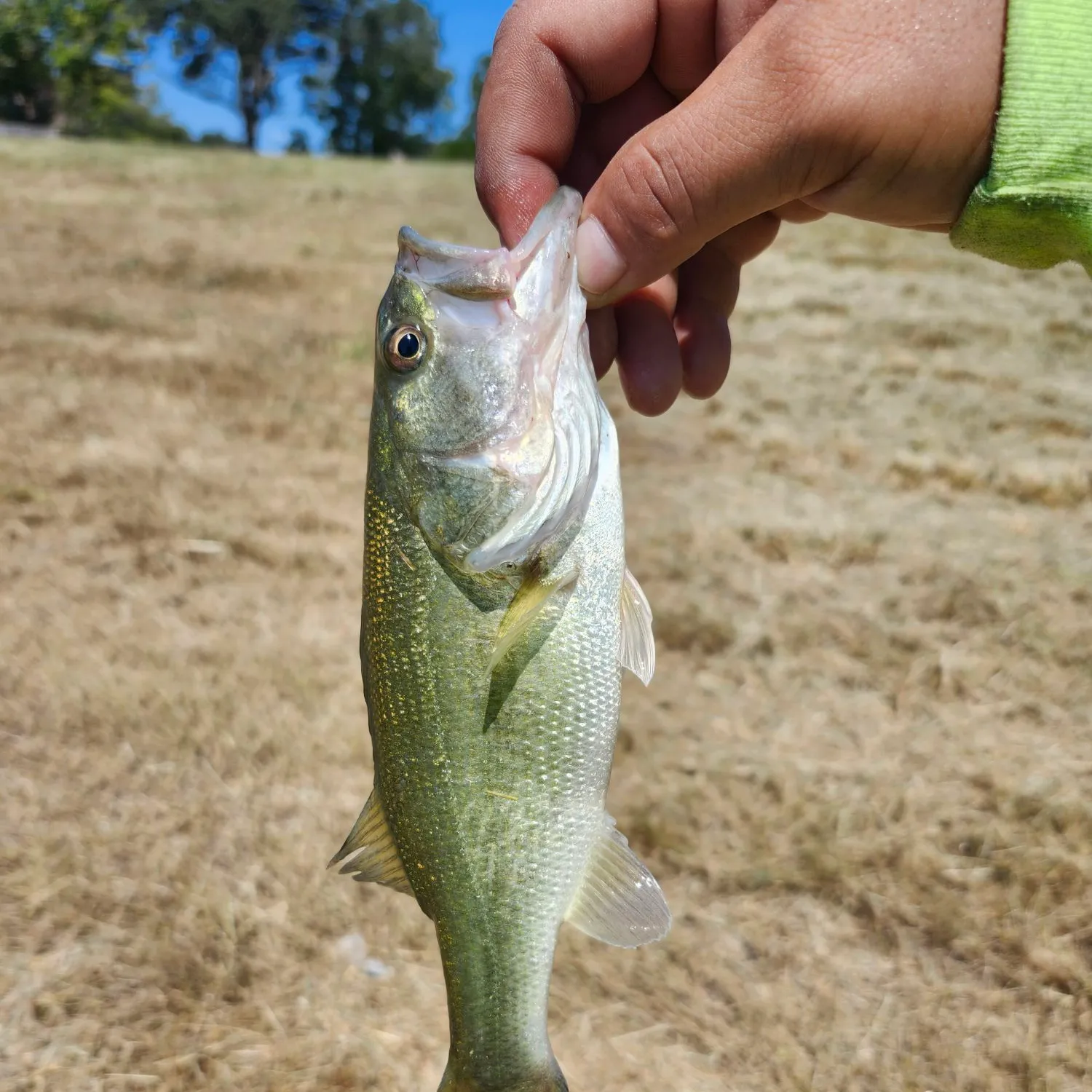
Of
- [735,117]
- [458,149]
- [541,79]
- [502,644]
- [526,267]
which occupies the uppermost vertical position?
[458,149]

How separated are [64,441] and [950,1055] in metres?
5.10

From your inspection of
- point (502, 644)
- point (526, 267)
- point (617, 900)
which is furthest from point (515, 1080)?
point (526, 267)

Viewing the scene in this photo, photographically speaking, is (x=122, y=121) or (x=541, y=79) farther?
(x=122, y=121)

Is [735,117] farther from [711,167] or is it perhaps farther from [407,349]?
[407,349]

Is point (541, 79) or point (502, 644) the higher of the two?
point (541, 79)

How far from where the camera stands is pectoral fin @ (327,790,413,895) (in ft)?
5.25

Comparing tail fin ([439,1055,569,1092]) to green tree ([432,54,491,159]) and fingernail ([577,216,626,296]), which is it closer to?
fingernail ([577,216,626,296])

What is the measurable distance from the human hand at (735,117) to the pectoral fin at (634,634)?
58 cm

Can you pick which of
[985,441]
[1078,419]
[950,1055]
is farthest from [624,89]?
[1078,419]

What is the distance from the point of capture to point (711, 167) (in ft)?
5.32

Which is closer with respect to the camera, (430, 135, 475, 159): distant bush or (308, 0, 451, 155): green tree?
(430, 135, 475, 159): distant bush

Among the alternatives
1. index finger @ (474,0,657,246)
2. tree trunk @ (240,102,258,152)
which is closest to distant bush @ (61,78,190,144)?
tree trunk @ (240,102,258,152)

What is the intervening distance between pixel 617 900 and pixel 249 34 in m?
46.2

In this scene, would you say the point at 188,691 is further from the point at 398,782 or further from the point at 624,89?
the point at 624,89
